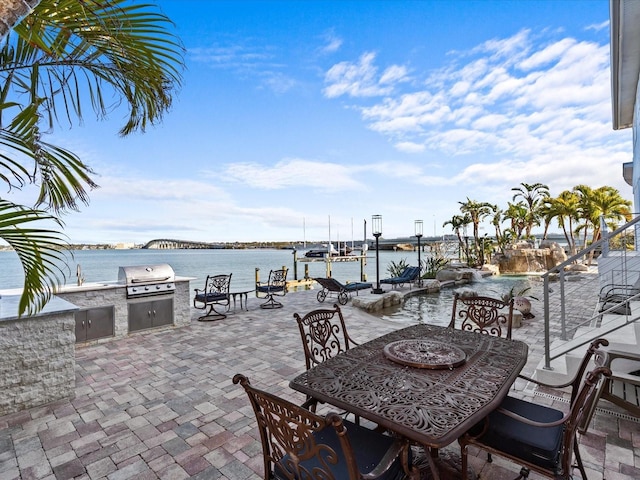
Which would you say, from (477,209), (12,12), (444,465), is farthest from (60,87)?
(477,209)

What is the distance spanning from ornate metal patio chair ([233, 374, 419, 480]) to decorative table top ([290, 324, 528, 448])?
0.16 m

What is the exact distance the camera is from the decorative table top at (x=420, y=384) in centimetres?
132

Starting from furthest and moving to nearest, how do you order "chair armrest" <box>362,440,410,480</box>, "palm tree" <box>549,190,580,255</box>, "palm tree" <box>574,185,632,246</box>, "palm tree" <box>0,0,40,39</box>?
"palm tree" <box>549,190,580,255</box>
"palm tree" <box>574,185,632,246</box>
"chair armrest" <box>362,440,410,480</box>
"palm tree" <box>0,0,40,39</box>

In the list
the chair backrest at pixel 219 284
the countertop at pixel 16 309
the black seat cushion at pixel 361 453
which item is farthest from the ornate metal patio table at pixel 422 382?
the chair backrest at pixel 219 284

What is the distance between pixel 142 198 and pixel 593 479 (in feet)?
66.1

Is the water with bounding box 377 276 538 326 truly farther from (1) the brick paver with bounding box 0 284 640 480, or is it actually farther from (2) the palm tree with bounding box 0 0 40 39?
(2) the palm tree with bounding box 0 0 40 39

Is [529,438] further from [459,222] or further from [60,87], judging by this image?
[459,222]

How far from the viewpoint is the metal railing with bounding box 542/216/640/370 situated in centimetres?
288

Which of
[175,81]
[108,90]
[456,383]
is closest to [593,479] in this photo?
[456,383]

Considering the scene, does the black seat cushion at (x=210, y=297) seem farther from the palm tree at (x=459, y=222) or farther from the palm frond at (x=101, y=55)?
the palm tree at (x=459, y=222)

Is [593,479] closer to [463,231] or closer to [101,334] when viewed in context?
[101,334]

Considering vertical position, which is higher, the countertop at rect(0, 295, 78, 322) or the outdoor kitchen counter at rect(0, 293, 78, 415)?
Answer: the countertop at rect(0, 295, 78, 322)

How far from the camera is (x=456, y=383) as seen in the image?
166cm

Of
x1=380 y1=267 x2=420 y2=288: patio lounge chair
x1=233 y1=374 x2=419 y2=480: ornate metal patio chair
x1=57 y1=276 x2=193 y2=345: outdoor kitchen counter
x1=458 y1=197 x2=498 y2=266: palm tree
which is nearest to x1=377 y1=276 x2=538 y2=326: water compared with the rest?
x1=380 y1=267 x2=420 y2=288: patio lounge chair
